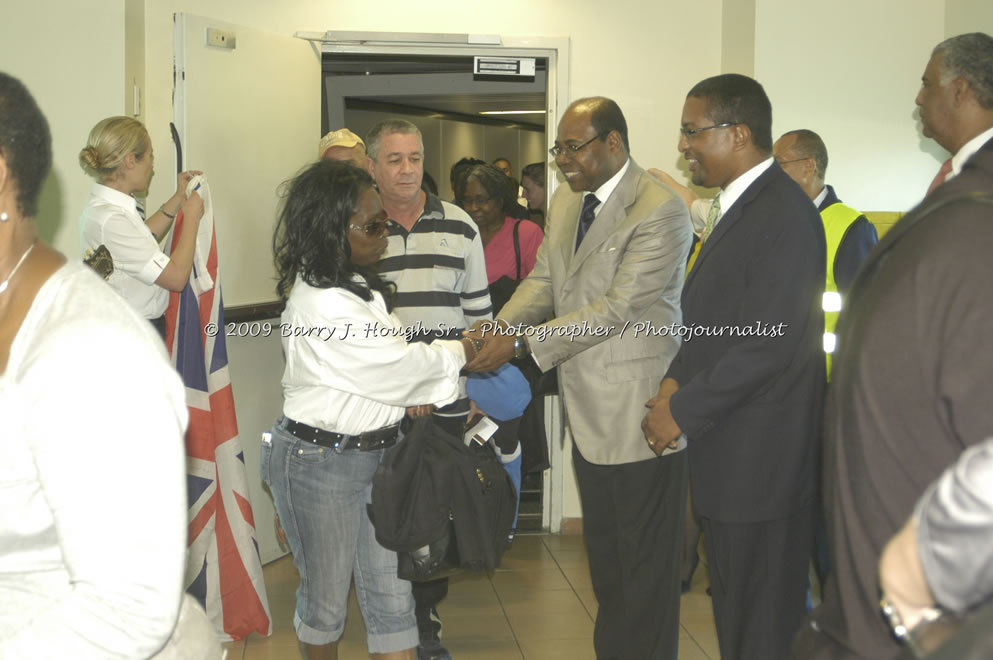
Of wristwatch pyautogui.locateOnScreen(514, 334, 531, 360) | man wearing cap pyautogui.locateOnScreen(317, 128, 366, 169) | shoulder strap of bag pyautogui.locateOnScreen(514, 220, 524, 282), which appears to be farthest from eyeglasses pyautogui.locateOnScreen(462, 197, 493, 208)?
wristwatch pyautogui.locateOnScreen(514, 334, 531, 360)

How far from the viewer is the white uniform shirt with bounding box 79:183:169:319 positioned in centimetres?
334

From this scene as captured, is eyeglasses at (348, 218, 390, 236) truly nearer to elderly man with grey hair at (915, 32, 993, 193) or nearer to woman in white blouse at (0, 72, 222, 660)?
woman in white blouse at (0, 72, 222, 660)

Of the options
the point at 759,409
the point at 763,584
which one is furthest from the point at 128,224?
the point at 763,584

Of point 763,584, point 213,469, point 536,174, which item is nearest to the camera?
point 763,584

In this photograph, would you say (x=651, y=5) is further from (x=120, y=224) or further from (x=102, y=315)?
(x=102, y=315)

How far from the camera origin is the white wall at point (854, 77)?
4316 millimetres

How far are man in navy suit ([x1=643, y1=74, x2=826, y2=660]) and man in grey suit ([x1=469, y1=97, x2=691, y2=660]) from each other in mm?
407

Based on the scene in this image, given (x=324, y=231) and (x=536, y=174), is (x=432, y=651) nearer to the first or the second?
(x=324, y=231)

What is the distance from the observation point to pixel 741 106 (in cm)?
252

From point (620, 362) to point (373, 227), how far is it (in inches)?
35.2

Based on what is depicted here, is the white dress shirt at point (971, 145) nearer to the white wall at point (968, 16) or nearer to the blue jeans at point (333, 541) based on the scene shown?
the white wall at point (968, 16)

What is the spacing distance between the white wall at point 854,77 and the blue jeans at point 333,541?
112 inches

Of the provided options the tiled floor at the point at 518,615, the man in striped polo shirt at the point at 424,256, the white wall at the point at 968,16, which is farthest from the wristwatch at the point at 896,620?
the white wall at the point at 968,16

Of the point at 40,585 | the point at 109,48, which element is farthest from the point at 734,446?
the point at 109,48
